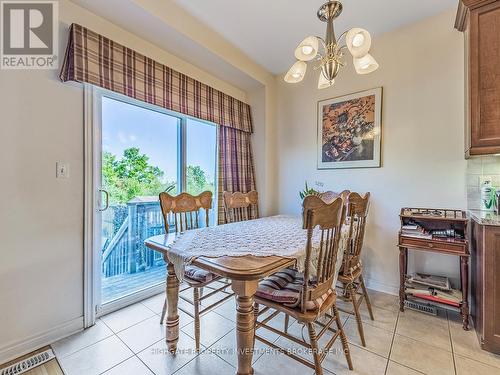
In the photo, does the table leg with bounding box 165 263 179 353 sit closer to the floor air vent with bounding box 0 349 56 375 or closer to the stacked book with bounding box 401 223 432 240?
the floor air vent with bounding box 0 349 56 375

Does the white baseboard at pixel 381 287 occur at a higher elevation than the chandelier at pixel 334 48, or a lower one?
lower

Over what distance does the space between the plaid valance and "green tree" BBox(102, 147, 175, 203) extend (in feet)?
1.89

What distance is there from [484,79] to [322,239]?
1841 mm

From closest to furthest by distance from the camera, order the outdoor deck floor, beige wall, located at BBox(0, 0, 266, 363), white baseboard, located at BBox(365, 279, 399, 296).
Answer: beige wall, located at BBox(0, 0, 266, 363), the outdoor deck floor, white baseboard, located at BBox(365, 279, 399, 296)

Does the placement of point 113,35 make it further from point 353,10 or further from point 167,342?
point 167,342

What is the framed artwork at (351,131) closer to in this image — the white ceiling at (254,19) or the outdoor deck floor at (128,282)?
the white ceiling at (254,19)

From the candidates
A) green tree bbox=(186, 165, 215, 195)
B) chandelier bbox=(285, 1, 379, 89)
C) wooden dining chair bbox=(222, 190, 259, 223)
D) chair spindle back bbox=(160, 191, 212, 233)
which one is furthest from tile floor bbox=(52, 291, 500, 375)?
chandelier bbox=(285, 1, 379, 89)

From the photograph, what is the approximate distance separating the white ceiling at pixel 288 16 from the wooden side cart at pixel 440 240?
1.85m

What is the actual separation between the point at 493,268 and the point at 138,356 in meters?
2.43

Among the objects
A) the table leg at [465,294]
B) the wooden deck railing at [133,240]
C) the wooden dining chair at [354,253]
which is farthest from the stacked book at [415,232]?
the wooden deck railing at [133,240]

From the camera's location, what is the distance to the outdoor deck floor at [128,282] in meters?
2.15

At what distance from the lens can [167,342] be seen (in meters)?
1.54

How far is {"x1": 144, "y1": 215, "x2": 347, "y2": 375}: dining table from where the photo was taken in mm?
1077

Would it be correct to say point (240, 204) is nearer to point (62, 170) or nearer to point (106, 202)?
point (106, 202)
